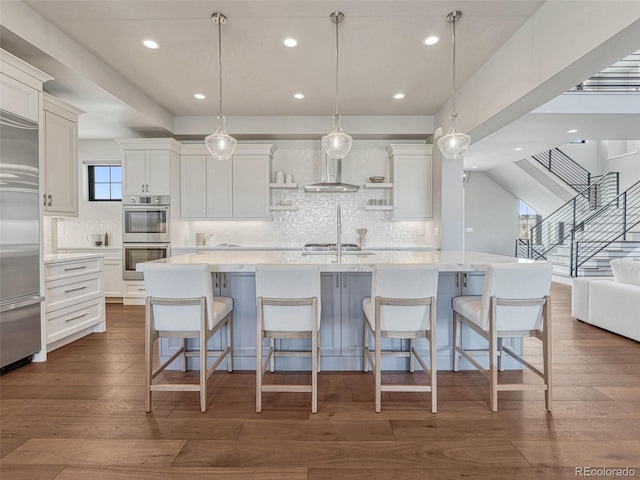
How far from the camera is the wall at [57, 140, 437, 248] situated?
5.49m

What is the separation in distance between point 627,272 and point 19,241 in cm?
597

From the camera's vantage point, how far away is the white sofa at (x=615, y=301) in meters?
3.46

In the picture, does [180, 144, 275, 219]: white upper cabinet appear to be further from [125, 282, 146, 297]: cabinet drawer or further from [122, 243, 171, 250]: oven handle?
[125, 282, 146, 297]: cabinet drawer

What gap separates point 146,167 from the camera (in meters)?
4.90

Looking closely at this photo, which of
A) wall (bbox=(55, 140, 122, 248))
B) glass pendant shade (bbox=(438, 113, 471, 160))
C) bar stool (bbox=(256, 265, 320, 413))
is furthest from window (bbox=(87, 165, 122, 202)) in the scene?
glass pendant shade (bbox=(438, 113, 471, 160))

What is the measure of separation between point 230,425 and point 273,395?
1.38 ft

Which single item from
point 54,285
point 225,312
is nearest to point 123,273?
point 54,285

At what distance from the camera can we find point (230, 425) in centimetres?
200

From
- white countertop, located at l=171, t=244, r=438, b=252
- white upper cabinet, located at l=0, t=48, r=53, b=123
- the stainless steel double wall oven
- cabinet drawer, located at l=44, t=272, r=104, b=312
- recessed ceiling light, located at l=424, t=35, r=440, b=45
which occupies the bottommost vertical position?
cabinet drawer, located at l=44, t=272, r=104, b=312

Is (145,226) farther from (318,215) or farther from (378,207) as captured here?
(378,207)

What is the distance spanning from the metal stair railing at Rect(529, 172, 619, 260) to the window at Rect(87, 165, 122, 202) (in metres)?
9.55

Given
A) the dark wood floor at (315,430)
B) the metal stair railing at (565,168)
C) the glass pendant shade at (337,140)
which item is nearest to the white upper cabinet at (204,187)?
the glass pendant shade at (337,140)

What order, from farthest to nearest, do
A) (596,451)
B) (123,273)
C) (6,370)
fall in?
(123,273), (6,370), (596,451)

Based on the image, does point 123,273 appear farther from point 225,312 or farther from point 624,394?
point 624,394
